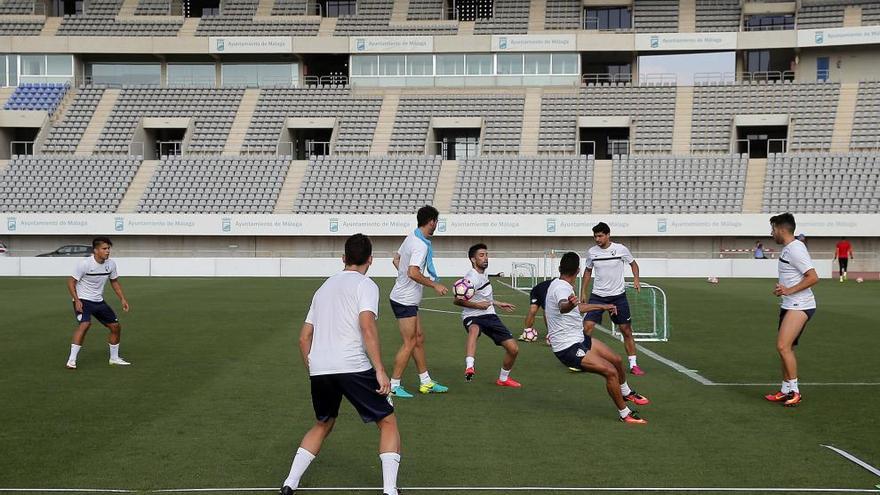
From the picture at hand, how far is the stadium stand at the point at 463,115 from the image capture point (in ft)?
165

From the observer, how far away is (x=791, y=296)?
10836 millimetres

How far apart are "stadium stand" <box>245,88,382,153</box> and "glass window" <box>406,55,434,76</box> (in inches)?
100

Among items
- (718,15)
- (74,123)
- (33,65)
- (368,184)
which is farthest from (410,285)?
(33,65)

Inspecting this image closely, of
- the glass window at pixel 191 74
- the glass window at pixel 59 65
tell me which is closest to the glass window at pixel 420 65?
the glass window at pixel 191 74

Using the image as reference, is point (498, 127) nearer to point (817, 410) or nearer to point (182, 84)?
point (182, 84)

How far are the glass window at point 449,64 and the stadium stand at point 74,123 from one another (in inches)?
797

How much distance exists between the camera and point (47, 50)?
55094 mm

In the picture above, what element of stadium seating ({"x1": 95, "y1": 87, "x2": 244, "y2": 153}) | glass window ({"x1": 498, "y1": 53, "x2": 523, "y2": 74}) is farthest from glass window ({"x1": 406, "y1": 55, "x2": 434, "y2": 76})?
stadium seating ({"x1": 95, "y1": 87, "x2": 244, "y2": 153})

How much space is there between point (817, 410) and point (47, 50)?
2142 inches

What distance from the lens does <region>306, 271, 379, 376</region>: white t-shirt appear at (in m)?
6.60

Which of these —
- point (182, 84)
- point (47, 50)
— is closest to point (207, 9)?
point (182, 84)

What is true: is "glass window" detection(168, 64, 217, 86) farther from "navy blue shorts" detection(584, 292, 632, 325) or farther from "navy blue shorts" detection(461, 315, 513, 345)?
"navy blue shorts" detection(461, 315, 513, 345)

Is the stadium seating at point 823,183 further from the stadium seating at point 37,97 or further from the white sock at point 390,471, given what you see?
the white sock at point 390,471

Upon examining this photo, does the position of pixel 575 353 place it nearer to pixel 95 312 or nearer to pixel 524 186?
pixel 95 312
